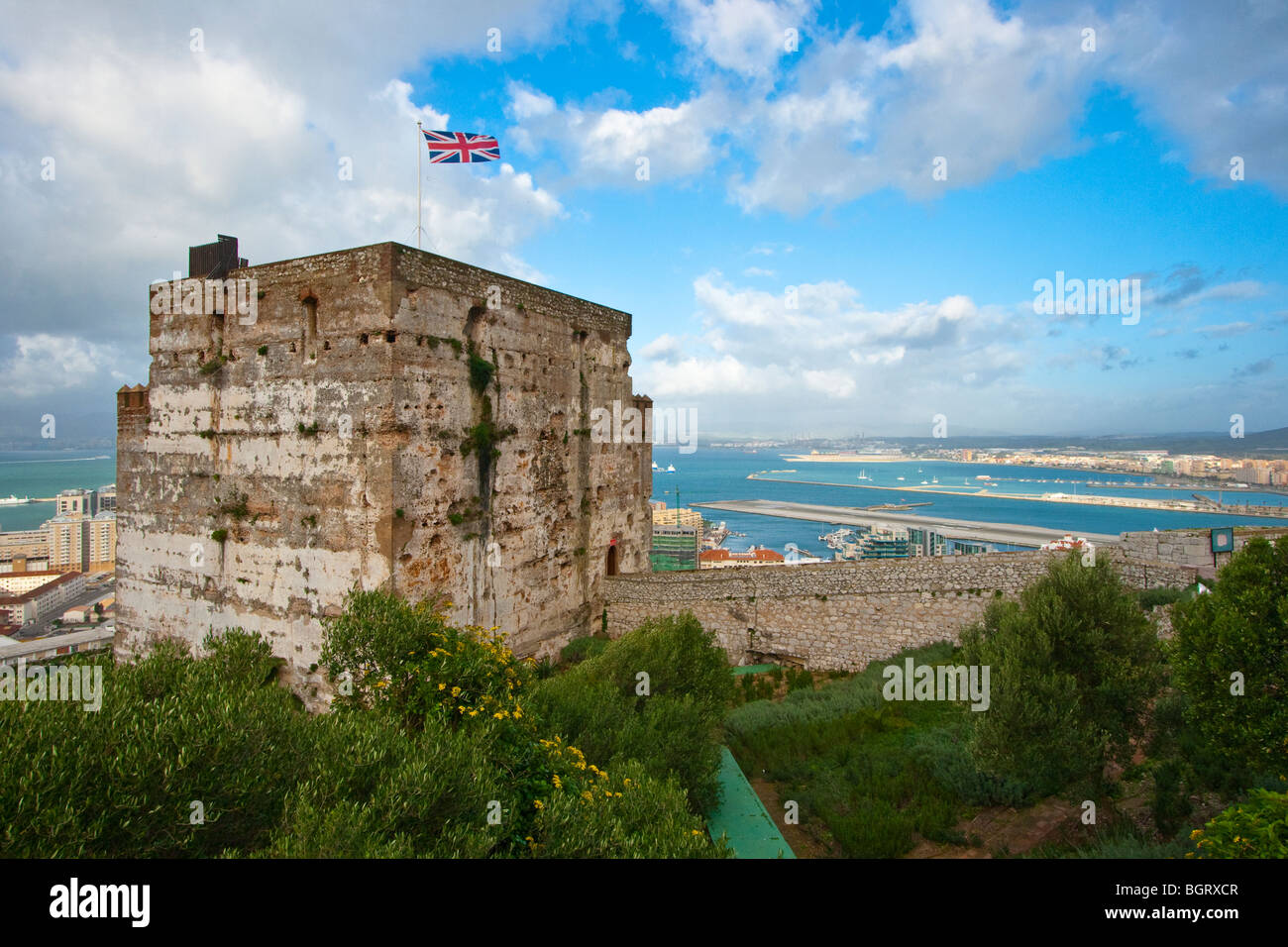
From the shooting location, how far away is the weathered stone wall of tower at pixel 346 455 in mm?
13000

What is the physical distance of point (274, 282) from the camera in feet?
45.6

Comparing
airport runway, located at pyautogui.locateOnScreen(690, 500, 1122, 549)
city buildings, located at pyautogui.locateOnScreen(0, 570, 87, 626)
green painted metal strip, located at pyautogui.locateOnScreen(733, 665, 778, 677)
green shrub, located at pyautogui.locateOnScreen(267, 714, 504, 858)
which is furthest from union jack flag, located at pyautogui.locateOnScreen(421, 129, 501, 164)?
city buildings, located at pyautogui.locateOnScreen(0, 570, 87, 626)

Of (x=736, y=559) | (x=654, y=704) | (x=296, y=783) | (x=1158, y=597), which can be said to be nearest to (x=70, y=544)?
(x=736, y=559)

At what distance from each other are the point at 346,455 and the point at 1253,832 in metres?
14.3

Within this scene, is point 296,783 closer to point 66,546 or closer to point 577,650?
point 577,650

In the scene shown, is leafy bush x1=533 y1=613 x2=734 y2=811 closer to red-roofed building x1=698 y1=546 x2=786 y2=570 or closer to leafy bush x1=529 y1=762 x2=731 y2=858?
leafy bush x1=529 y1=762 x2=731 y2=858

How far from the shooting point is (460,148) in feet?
48.4

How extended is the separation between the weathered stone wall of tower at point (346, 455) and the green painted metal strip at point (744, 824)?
277 inches

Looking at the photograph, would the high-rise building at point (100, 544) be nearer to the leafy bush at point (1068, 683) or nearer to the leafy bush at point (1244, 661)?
the leafy bush at point (1068, 683)

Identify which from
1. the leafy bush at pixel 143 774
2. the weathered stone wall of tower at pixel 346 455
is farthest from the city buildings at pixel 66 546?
the leafy bush at pixel 143 774

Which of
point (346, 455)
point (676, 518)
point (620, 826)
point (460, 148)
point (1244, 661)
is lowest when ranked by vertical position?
point (676, 518)

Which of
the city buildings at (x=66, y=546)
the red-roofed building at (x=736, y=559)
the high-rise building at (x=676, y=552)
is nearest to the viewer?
the high-rise building at (x=676, y=552)

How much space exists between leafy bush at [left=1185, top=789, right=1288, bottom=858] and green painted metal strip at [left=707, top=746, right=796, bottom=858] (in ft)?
15.6
